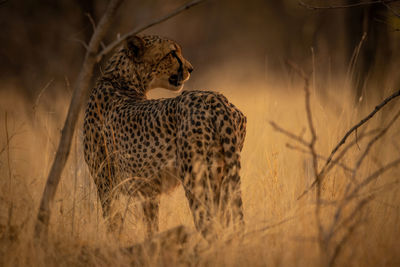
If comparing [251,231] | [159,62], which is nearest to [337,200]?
[251,231]

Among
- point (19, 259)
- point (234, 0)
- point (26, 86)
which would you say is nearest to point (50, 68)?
point (26, 86)

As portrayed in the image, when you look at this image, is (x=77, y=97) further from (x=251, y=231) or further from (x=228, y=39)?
(x=228, y=39)

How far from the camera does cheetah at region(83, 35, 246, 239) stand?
7.36 feet

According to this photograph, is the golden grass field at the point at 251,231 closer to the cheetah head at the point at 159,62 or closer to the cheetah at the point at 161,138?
the cheetah at the point at 161,138

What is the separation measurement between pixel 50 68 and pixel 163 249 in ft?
21.9

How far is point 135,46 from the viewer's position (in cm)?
313

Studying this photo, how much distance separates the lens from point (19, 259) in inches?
76.9

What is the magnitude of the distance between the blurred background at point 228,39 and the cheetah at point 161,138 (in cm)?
46

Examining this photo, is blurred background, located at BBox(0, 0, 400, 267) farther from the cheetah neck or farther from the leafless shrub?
the cheetah neck

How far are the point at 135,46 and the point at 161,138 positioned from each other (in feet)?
3.11

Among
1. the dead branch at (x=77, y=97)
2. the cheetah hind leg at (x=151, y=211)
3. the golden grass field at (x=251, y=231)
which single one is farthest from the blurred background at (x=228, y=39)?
the cheetah hind leg at (x=151, y=211)

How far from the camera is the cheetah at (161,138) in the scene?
2.24m

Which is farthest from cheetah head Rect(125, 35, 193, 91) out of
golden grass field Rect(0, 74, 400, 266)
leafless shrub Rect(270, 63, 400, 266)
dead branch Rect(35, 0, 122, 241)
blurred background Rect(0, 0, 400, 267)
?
leafless shrub Rect(270, 63, 400, 266)

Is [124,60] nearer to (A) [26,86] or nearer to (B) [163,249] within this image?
(B) [163,249]
